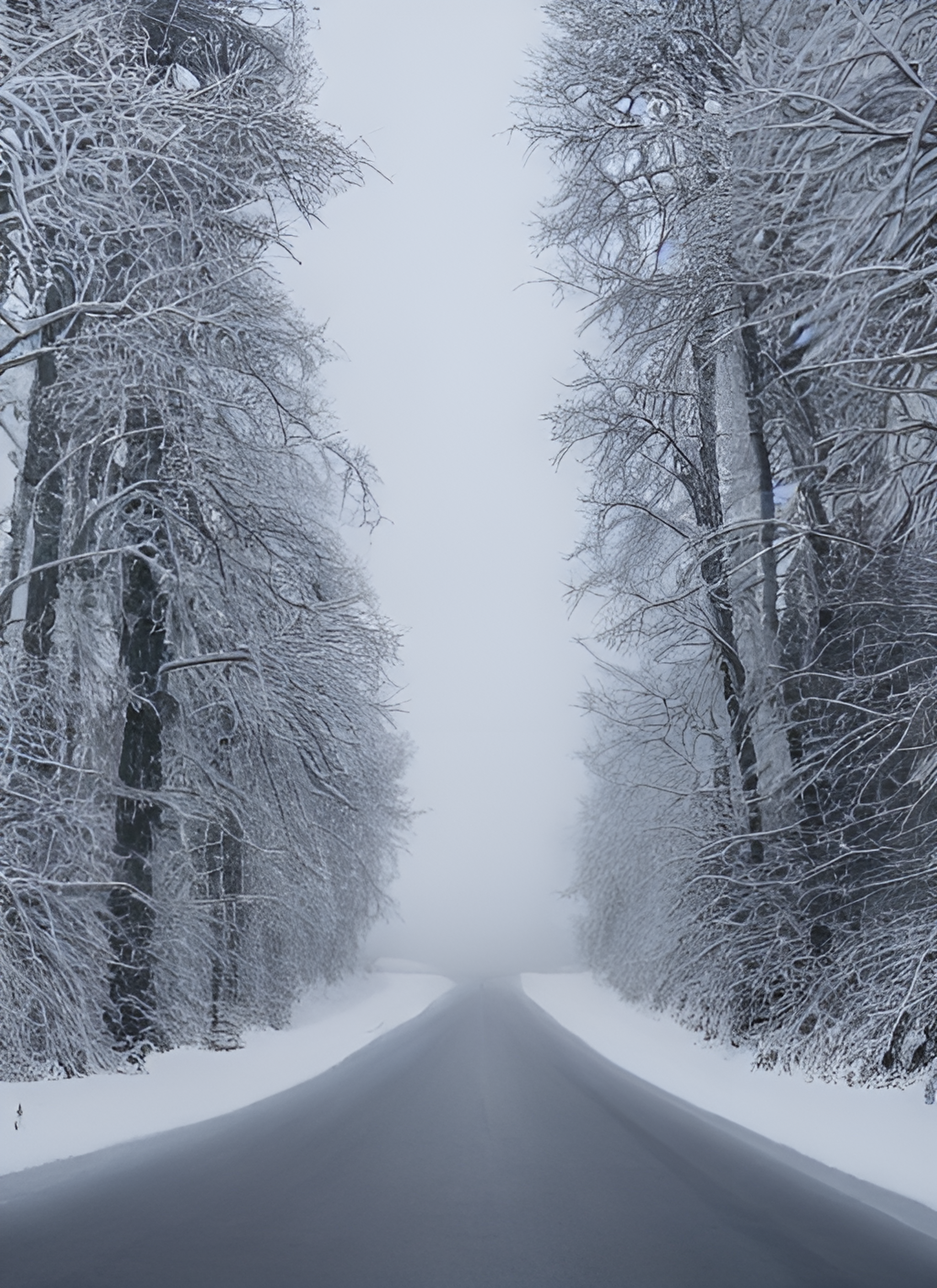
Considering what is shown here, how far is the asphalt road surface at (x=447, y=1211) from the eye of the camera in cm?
356

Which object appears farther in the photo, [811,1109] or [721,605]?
[721,605]

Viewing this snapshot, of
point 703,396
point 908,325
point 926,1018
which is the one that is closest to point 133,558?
point 703,396

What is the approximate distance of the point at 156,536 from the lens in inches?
386

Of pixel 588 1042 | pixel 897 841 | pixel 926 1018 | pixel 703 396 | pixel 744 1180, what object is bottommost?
pixel 588 1042

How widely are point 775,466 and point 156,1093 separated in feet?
31.9

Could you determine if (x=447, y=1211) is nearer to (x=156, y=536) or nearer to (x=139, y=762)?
(x=139, y=762)

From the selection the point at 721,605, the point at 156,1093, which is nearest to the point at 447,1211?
the point at 156,1093

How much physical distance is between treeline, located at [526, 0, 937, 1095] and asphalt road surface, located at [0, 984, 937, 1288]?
2087 millimetres

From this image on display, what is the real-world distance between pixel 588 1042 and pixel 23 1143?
10.4 m

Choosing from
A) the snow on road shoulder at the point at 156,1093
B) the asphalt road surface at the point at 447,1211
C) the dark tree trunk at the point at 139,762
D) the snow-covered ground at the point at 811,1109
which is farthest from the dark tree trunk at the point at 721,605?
the dark tree trunk at the point at 139,762

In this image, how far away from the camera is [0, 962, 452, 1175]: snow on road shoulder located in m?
5.81

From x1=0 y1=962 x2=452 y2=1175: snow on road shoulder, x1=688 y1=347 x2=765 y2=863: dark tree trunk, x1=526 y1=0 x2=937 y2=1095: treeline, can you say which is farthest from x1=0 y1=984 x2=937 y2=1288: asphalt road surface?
x1=688 y1=347 x2=765 y2=863: dark tree trunk

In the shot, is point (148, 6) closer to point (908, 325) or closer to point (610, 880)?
point (908, 325)

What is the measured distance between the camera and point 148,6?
30.7 feet
